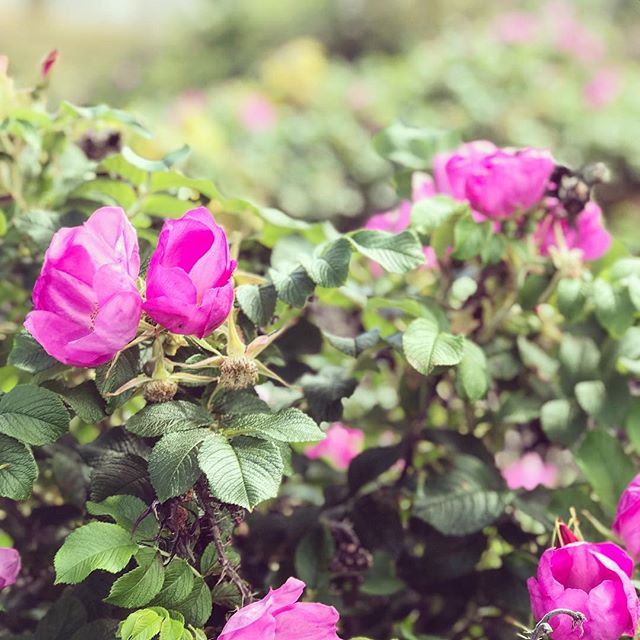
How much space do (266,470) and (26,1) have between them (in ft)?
41.9

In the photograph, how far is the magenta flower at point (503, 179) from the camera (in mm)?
876

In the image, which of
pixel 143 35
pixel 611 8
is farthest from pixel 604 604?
pixel 143 35

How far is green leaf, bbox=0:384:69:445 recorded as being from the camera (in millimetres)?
645

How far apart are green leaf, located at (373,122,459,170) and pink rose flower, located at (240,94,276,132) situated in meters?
2.59

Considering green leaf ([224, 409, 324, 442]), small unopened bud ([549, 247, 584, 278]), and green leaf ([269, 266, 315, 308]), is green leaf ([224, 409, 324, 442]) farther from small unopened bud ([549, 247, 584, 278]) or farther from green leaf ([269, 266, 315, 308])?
small unopened bud ([549, 247, 584, 278])

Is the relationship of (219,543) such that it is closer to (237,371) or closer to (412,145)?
(237,371)

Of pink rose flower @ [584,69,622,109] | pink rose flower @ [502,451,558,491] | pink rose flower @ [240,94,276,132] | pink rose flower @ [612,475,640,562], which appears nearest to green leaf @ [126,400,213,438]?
pink rose flower @ [612,475,640,562]

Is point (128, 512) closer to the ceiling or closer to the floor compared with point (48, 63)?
closer to the floor

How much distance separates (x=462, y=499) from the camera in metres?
0.88

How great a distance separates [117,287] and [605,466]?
522mm

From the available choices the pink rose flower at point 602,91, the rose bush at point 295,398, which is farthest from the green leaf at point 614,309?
the pink rose flower at point 602,91

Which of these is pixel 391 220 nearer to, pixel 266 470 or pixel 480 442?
pixel 480 442

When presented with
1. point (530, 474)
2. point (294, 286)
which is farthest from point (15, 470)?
point (530, 474)

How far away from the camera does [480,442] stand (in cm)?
98
